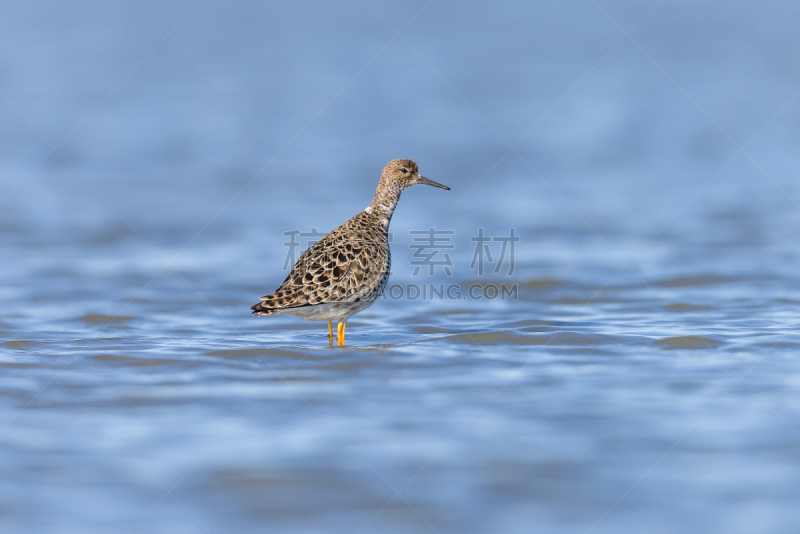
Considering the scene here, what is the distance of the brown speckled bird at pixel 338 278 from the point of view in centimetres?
960

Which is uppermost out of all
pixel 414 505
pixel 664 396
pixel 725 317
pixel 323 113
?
pixel 323 113

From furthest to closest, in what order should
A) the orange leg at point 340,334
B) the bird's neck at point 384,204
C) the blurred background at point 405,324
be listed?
the bird's neck at point 384,204 → the orange leg at point 340,334 → the blurred background at point 405,324

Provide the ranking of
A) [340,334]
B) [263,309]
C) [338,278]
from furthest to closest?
[340,334], [338,278], [263,309]

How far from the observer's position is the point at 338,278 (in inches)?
386

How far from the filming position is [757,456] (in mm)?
6535

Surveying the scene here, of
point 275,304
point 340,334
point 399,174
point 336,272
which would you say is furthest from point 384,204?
point 275,304

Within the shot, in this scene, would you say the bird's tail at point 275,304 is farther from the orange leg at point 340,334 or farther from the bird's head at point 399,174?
the bird's head at point 399,174

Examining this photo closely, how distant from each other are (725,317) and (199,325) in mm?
6007

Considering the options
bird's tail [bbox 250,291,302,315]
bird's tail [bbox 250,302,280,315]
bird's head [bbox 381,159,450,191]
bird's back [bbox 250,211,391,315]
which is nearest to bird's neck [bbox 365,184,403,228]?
bird's head [bbox 381,159,450,191]

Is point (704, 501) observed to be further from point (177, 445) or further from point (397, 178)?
point (397, 178)

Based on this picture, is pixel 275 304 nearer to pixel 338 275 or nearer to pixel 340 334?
pixel 338 275

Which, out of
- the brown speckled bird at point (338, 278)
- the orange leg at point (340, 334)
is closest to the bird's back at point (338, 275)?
the brown speckled bird at point (338, 278)

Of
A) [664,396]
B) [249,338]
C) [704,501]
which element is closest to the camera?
[704,501]

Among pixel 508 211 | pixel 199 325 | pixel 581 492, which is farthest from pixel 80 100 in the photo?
pixel 581 492
